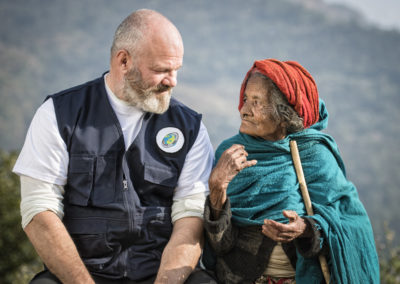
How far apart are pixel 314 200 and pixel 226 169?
28.1 inches

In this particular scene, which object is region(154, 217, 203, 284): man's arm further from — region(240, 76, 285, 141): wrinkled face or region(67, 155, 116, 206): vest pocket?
region(240, 76, 285, 141): wrinkled face

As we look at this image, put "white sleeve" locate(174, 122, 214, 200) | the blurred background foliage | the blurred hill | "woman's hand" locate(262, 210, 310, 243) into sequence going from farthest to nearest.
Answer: the blurred hill
the blurred background foliage
"white sleeve" locate(174, 122, 214, 200)
"woman's hand" locate(262, 210, 310, 243)

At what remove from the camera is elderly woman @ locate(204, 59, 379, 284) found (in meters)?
2.65

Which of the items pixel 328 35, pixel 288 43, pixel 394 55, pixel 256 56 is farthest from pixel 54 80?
pixel 394 55

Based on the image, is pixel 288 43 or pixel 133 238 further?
pixel 288 43

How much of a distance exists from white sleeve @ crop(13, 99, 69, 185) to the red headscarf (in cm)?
128

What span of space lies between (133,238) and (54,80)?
27047 millimetres

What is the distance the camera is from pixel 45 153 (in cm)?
261

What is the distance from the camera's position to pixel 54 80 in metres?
27.8

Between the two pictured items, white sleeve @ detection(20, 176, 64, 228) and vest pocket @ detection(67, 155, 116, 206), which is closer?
white sleeve @ detection(20, 176, 64, 228)

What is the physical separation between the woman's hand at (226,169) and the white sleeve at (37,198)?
3.14 ft

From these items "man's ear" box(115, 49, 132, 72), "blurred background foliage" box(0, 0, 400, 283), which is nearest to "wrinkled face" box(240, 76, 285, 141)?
"man's ear" box(115, 49, 132, 72)

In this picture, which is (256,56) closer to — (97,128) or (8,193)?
(8,193)

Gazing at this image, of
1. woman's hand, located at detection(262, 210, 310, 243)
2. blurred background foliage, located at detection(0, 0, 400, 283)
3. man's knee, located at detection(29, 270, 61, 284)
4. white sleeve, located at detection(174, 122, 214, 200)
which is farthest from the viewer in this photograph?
blurred background foliage, located at detection(0, 0, 400, 283)
